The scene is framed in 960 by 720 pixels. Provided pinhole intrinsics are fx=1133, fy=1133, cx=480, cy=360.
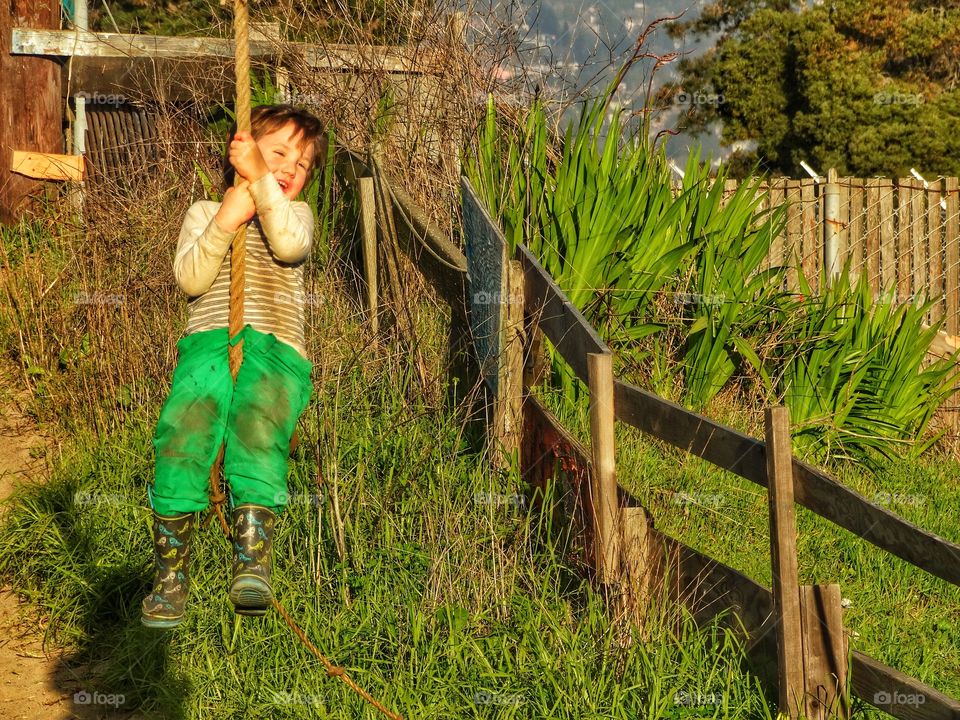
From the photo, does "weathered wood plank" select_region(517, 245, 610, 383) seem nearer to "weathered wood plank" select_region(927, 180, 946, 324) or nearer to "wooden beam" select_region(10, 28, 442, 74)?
"wooden beam" select_region(10, 28, 442, 74)

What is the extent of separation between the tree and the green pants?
20.3 metres

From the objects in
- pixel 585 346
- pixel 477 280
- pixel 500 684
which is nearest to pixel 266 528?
pixel 500 684

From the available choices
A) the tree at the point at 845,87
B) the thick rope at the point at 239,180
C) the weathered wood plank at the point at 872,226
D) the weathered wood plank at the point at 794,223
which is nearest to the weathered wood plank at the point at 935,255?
the weathered wood plank at the point at 872,226

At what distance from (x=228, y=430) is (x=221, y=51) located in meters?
5.93

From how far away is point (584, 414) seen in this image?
596 centimetres

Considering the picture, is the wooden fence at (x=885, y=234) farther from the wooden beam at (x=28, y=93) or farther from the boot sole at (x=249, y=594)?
the boot sole at (x=249, y=594)

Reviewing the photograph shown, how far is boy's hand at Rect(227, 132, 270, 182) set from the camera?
309 centimetres

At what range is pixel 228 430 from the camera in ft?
11.2

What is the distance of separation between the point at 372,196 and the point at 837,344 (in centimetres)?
306

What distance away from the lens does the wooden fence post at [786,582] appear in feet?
12.6

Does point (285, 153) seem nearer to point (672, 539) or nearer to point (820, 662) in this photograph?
point (672, 539)

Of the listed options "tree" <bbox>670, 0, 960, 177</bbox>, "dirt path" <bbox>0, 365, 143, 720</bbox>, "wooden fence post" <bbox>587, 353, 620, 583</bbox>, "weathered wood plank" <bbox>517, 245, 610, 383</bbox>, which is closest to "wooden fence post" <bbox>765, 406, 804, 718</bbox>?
"wooden fence post" <bbox>587, 353, 620, 583</bbox>

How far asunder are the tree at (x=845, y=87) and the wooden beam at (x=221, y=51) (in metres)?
15.0

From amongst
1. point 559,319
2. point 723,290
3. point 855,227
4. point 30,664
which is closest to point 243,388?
point 559,319
